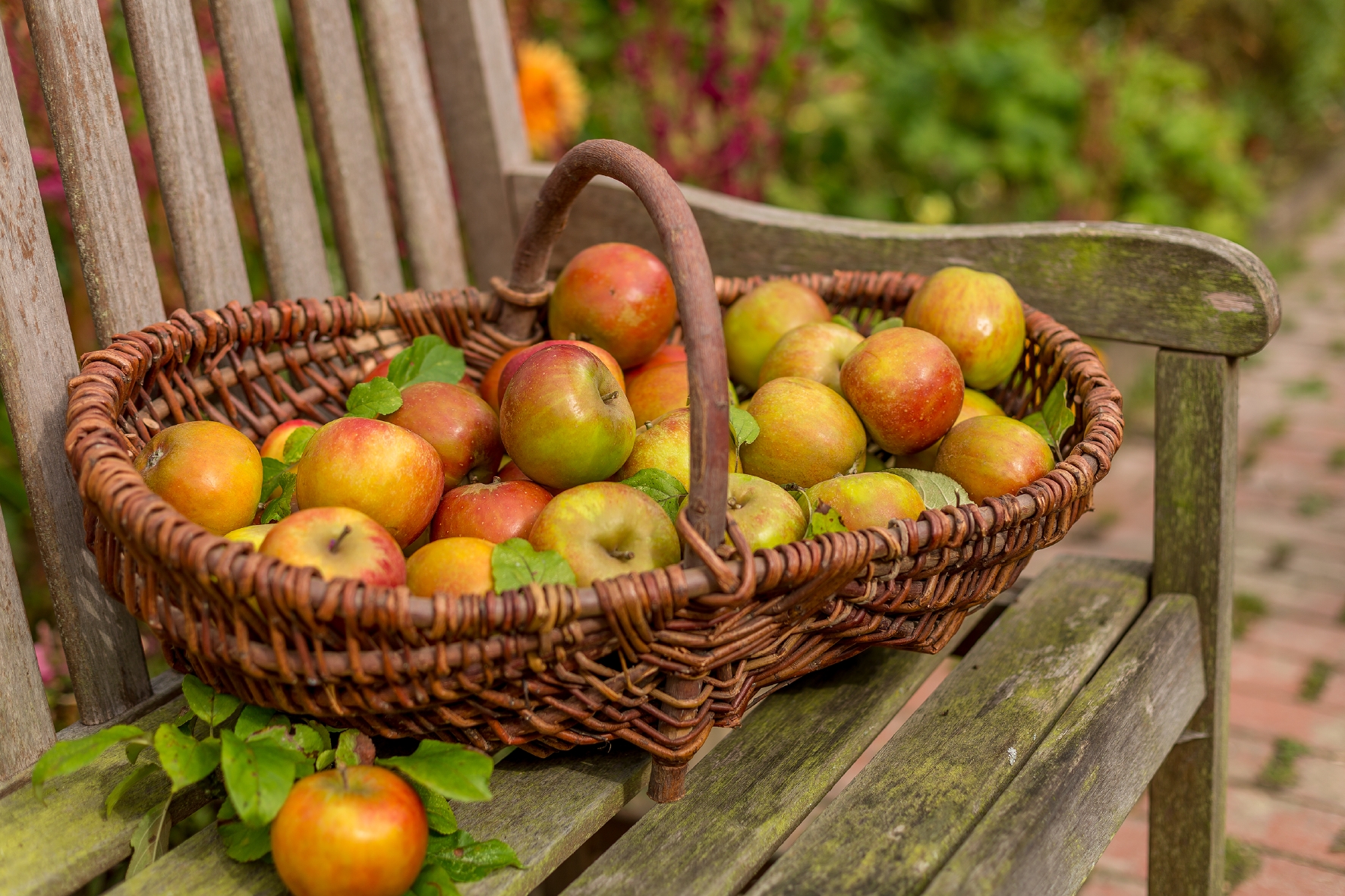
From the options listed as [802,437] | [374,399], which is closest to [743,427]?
[802,437]

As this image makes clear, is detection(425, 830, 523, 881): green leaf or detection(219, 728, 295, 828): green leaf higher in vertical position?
detection(219, 728, 295, 828): green leaf

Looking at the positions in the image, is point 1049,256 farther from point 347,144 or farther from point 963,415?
point 347,144

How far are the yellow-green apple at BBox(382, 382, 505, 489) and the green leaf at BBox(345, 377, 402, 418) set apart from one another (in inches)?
0.8

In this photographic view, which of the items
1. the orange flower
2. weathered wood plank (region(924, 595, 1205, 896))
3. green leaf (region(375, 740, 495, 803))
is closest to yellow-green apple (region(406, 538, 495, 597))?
green leaf (region(375, 740, 495, 803))

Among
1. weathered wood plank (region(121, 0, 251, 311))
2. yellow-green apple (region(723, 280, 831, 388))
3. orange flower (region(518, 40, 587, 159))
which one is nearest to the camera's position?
weathered wood plank (region(121, 0, 251, 311))

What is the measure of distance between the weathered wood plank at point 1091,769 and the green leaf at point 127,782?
27.7 inches

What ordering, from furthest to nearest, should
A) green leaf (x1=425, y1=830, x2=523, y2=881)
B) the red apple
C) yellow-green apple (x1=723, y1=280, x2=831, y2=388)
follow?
1. yellow-green apple (x1=723, y1=280, x2=831, y2=388)
2. green leaf (x1=425, y1=830, x2=523, y2=881)
3. the red apple

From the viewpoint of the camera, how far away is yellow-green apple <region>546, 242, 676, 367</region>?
1.38 m

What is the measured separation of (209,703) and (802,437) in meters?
0.64

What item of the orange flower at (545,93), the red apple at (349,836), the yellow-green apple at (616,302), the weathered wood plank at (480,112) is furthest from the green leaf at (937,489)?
the orange flower at (545,93)

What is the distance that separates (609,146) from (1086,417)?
595mm

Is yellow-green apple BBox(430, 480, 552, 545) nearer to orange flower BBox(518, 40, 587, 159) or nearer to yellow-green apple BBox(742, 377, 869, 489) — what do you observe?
yellow-green apple BBox(742, 377, 869, 489)

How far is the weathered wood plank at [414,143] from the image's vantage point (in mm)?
1662

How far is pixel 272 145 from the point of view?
1.50 metres
